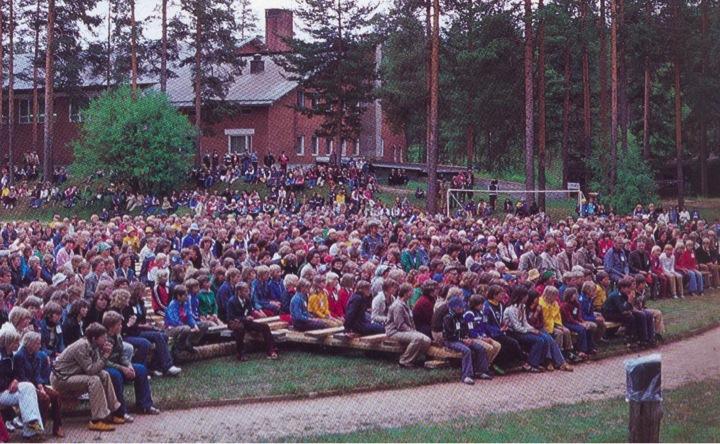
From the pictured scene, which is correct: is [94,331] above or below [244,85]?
below

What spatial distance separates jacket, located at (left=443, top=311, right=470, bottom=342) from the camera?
13008 mm

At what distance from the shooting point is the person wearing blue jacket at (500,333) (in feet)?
43.9

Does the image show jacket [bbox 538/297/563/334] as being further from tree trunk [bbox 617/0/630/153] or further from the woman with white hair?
tree trunk [bbox 617/0/630/153]

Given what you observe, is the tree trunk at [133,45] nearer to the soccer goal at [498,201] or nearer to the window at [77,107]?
the window at [77,107]

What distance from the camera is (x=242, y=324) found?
13.8 m

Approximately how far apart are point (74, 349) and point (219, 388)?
7.31 ft

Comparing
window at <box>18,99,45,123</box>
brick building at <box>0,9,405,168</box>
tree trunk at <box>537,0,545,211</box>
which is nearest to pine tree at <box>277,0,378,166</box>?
brick building at <box>0,9,405,168</box>

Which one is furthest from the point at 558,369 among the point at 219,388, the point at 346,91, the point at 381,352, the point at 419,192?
the point at 346,91

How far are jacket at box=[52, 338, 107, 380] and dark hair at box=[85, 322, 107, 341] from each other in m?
0.08

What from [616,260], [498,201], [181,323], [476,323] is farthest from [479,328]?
[498,201]

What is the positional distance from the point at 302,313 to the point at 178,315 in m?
2.26

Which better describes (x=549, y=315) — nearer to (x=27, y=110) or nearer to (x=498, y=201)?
(x=498, y=201)

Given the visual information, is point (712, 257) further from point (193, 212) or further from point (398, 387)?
point (193, 212)

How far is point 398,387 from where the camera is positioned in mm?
12086
